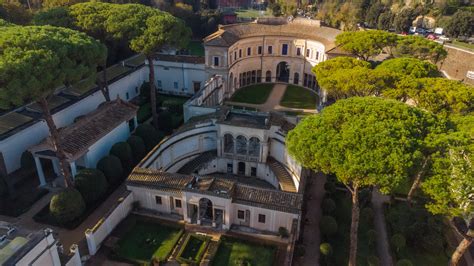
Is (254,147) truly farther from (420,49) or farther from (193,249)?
(420,49)

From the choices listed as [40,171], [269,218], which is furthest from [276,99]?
[40,171]

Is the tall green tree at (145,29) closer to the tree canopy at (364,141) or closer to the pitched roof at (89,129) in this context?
the pitched roof at (89,129)

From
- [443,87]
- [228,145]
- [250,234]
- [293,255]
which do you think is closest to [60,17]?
[228,145]

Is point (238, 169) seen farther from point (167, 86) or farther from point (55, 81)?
point (167, 86)

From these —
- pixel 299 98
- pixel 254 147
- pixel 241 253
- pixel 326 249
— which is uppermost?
pixel 254 147

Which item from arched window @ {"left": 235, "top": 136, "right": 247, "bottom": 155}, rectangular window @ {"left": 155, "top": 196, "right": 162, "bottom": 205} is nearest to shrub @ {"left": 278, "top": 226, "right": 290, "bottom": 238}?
rectangular window @ {"left": 155, "top": 196, "right": 162, "bottom": 205}

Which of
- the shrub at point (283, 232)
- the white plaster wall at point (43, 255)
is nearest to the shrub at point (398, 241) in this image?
the shrub at point (283, 232)

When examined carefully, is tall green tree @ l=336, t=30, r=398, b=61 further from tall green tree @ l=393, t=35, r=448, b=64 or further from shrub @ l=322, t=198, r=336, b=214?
shrub @ l=322, t=198, r=336, b=214
